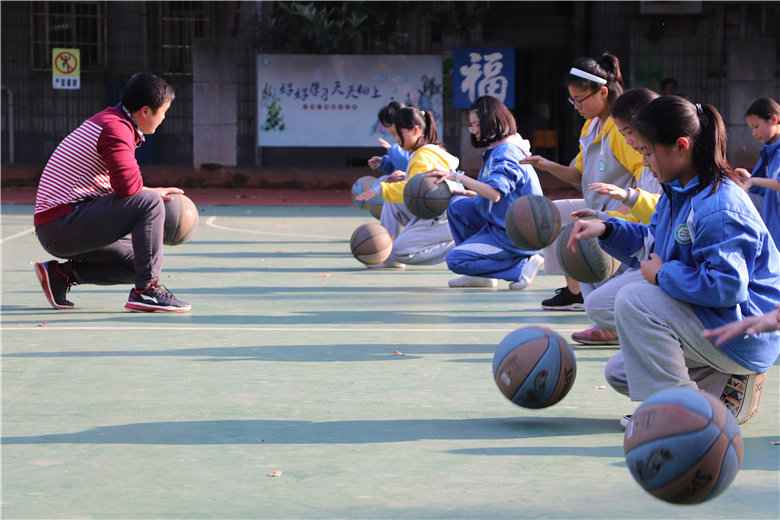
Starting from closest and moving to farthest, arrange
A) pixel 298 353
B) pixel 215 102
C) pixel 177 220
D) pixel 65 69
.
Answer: pixel 298 353 → pixel 177 220 → pixel 215 102 → pixel 65 69

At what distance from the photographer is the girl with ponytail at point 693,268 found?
19.1ft

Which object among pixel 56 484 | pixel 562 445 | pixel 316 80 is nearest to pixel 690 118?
pixel 562 445

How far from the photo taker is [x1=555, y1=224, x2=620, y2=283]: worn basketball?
8.85 meters

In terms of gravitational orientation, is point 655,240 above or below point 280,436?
above

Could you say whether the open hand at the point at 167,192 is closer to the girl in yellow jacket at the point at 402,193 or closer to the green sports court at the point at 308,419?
the green sports court at the point at 308,419

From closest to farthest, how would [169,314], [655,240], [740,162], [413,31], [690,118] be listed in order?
[690,118] → [655,240] → [169,314] → [740,162] → [413,31]

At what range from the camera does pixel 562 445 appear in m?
6.11

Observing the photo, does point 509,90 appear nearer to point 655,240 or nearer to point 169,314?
point 169,314

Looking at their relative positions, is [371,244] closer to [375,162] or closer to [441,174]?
[375,162]

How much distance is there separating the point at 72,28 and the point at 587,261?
2356 cm

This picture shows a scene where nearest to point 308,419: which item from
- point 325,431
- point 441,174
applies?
point 325,431

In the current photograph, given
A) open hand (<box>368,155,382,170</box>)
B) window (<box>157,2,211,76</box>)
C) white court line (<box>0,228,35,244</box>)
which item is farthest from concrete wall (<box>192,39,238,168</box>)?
open hand (<box>368,155,382,170</box>)

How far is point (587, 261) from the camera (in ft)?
29.1

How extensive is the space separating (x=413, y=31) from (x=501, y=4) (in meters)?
2.34
